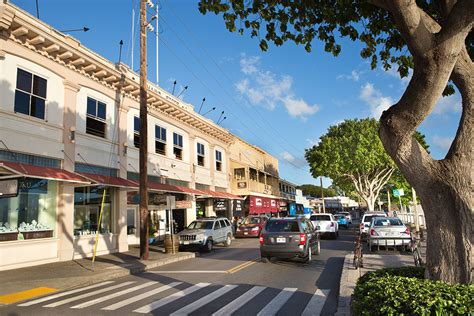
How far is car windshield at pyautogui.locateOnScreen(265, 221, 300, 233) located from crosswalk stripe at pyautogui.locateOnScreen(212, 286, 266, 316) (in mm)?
4770

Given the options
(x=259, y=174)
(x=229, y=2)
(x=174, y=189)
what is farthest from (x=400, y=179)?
(x=229, y=2)

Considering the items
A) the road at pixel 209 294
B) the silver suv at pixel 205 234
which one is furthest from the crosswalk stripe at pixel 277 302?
the silver suv at pixel 205 234

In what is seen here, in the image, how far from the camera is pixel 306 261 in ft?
49.9

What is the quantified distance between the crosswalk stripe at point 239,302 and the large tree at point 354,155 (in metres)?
31.3

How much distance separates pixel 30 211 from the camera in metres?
15.8

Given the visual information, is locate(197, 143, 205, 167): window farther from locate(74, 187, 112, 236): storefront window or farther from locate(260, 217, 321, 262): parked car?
locate(260, 217, 321, 262): parked car

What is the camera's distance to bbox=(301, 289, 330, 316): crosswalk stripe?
782cm

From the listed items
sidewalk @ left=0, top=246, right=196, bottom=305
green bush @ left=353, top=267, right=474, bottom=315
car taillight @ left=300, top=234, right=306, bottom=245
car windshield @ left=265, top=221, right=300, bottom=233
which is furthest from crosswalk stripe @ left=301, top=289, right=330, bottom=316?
sidewalk @ left=0, top=246, right=196, bottom=305

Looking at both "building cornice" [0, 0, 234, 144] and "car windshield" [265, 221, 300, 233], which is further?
"building cornice" [0, 0, 234, 144]

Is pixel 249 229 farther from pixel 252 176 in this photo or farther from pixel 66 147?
pixel 66 147

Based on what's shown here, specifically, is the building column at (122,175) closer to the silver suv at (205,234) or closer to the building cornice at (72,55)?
the building cornice at (72,55)

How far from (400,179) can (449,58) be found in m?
46.6

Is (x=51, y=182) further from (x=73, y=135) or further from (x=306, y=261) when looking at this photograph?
(x=306, y=261)

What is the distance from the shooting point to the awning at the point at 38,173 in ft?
42.5
